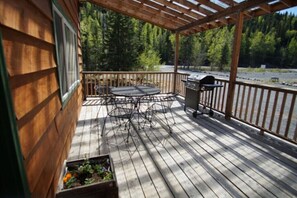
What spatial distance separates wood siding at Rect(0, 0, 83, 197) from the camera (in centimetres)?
89

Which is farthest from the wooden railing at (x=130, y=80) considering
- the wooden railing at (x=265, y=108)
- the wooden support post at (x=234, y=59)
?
the wooden support post at (x=234, y=59)

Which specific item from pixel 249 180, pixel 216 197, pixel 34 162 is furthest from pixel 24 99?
pixel 249 180

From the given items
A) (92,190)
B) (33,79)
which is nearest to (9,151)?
(33,79)

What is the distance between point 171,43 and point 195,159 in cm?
3331

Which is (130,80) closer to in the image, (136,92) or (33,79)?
(136,92)

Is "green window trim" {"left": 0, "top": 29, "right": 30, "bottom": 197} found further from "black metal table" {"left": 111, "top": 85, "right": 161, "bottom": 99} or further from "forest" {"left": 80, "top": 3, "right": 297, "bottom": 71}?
"forest" {"left": 80, "top": 3, "right": 297, "bottom": 71}

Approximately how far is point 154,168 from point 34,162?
1.51m

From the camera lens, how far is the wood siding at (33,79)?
2.92 ft

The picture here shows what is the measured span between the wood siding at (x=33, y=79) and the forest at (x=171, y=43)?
13.4 m

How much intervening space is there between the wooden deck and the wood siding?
0.94 metres

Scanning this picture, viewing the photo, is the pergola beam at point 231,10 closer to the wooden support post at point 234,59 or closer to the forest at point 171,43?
the wooden support post at point 234,59

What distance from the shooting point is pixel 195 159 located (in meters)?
2.50

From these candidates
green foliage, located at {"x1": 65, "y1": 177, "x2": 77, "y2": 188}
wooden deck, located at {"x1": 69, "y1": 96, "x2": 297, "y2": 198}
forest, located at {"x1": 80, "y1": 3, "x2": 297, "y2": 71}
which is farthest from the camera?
forest, located at {"x1": 80, "y1": 3, "x2": 297, "y2": 71}

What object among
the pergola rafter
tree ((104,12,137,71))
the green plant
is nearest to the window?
the green plant
